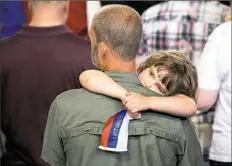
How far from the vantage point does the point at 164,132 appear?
170 centimetres

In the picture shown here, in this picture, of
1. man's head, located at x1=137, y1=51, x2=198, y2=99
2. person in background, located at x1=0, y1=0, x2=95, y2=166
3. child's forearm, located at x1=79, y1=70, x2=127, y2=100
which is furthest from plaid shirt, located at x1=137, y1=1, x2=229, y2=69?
child's forearm, located at x1=79, y1=70, x2=127, y2=100

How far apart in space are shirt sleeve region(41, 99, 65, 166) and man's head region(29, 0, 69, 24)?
0.79 metres

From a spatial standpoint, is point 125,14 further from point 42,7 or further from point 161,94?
point 42,7

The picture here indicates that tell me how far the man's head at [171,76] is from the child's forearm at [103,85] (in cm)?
14

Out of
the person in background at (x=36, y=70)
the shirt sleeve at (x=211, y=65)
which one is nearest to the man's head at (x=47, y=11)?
the person in background at (x=36, y=70)

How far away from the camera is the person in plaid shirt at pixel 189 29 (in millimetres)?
3006

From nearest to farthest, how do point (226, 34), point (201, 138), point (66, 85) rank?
point (66, 85) < point (226, 34) < point (201, 138)

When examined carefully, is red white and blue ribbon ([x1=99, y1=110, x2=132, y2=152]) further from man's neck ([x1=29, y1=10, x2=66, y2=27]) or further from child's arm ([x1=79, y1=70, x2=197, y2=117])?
man's neck ([x1=29, y1=10, x2=66, y2=27])

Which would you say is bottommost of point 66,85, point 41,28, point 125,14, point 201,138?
point 201,138

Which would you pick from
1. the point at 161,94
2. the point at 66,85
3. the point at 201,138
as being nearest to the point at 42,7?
the point at 66,85

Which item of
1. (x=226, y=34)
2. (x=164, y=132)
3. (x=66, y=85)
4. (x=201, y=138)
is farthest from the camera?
(x=201, y=138)

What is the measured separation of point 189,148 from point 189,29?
4.53ft

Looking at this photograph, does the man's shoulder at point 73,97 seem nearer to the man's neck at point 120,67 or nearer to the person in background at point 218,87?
the man's neck at point 120,67

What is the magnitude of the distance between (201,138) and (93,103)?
4.59ft
